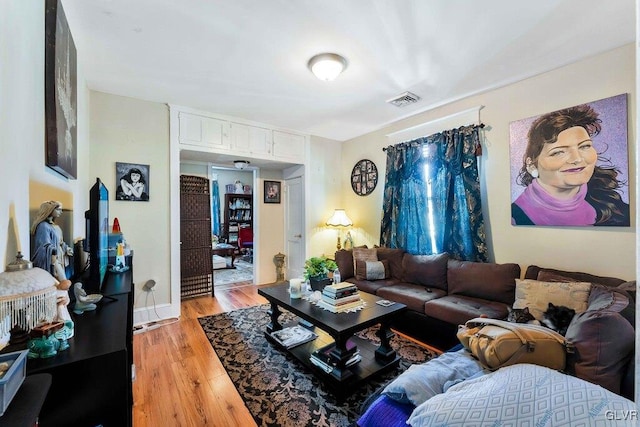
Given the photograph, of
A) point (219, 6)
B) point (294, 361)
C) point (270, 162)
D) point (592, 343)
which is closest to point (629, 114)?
point (592, 343)

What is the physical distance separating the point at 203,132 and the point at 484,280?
3680 millimetres

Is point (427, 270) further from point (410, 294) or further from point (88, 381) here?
point (88, 381)

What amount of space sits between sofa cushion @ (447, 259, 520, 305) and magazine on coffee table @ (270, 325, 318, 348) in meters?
1.59

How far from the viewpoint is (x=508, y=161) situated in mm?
2881

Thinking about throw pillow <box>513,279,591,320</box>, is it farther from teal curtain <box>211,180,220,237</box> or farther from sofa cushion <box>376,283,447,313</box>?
teal curtain <box>211,180,220,237</box>

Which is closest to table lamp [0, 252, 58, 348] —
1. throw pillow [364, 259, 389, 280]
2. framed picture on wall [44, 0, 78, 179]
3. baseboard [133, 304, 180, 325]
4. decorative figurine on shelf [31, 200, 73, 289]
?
decorative figurine on shelf [31, 200, 73, 289]

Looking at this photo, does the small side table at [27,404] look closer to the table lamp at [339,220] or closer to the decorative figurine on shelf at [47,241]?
the decorative figurine on shelf at [47,241]

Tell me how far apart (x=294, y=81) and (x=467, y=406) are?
2.83 metres

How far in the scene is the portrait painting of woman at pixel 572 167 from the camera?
7.22ft

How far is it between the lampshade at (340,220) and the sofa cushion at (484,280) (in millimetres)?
1867

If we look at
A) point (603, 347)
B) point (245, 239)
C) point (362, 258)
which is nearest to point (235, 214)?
point (245, 239)

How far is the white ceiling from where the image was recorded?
1797 millimetres

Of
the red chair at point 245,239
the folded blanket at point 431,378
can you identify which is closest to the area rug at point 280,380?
the folded blanket at point 431,378

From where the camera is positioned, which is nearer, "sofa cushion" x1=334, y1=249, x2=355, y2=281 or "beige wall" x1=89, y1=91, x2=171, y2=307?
"beige wall" x1=89, y1=91, x2=171, y2=307
